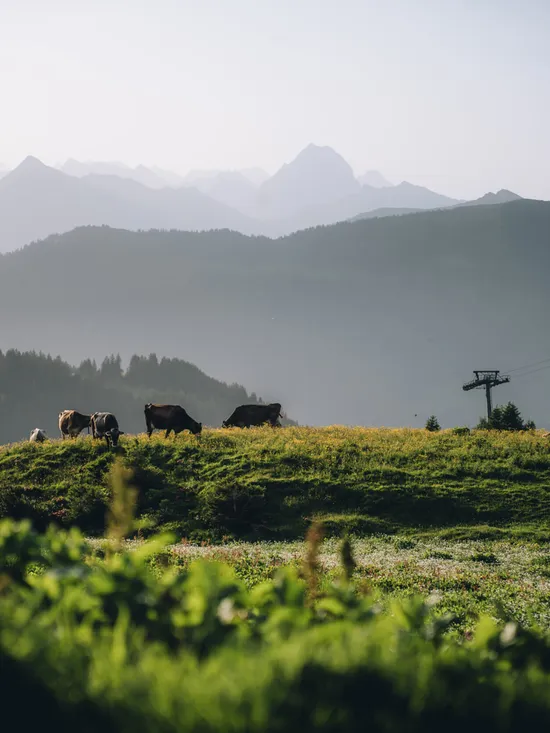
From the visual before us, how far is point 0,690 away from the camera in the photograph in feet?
14.3

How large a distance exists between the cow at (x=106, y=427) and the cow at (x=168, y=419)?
114 inches

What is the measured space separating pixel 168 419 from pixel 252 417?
33.8 feet

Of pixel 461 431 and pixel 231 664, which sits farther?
pixel 461 431

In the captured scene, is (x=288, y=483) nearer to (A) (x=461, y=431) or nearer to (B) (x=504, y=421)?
(A) (x=461, y=431)

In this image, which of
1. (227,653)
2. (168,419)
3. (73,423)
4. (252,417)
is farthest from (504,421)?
(227,653)

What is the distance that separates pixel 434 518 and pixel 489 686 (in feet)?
104

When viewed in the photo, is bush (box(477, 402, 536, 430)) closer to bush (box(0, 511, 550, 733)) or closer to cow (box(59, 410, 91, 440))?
cow (box(59, 410, 91, 440))

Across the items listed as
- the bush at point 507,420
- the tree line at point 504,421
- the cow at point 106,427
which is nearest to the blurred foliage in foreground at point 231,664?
the cow at point 106,427

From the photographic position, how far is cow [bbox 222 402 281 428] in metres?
57.3

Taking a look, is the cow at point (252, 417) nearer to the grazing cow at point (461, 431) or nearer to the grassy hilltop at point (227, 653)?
the grazing cow at point (461, 431)

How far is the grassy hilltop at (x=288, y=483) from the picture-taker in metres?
34.8

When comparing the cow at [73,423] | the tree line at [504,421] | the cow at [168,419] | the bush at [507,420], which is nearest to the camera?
the cow at [168,419]

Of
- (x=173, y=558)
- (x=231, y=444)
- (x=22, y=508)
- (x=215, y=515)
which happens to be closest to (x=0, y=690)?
(x=173, y=558)

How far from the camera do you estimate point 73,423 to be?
Answer: 168 feet
